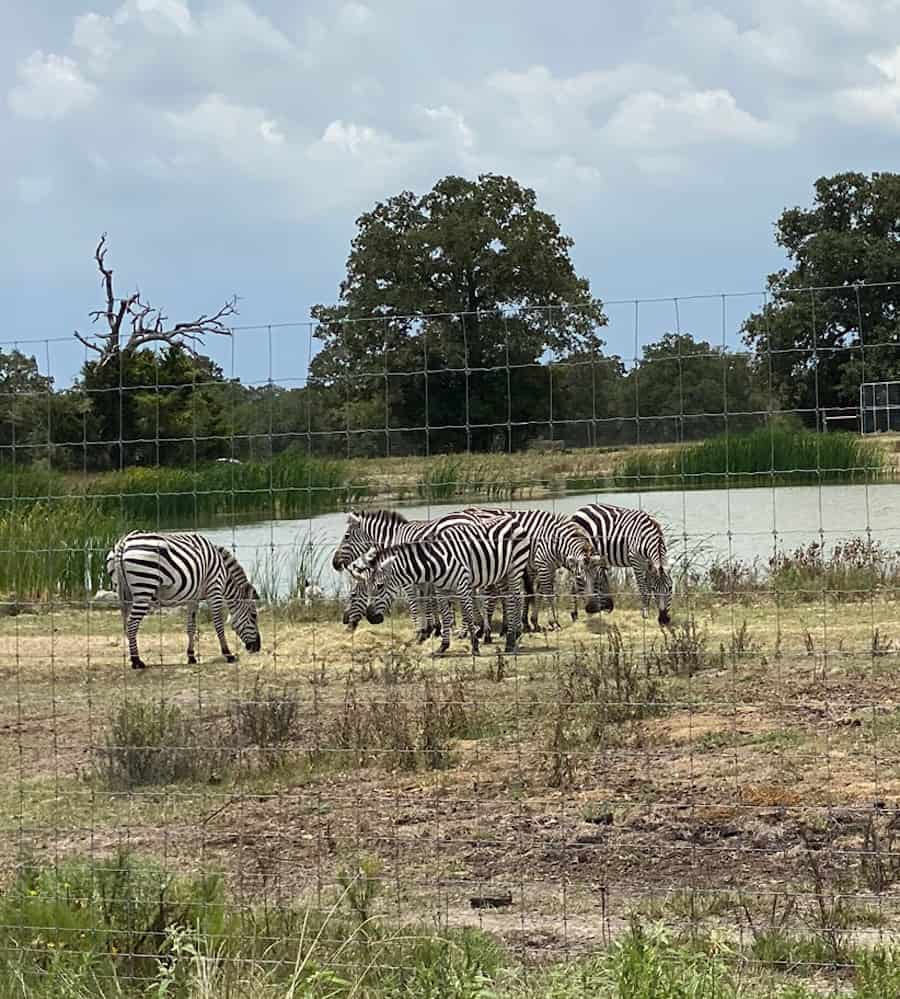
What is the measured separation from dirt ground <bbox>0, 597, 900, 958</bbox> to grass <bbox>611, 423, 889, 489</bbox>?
1.27m

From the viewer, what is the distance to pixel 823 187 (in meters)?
42.4

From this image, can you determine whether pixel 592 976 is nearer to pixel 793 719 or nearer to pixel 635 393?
pixel 635 393

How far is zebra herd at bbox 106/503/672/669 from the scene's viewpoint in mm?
16500

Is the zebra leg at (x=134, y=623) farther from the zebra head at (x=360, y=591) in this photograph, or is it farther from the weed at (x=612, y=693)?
the weed at (x=612, y=693)

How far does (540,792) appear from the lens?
29.3 ft

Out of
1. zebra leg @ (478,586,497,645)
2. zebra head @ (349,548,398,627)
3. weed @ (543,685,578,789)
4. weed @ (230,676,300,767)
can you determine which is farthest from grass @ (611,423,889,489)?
zebra head @ (349,548,398,627)

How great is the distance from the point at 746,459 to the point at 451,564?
30.3 feet

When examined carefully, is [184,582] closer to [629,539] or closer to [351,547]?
[351,547]

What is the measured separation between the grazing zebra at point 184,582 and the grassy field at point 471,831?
5.43 feet

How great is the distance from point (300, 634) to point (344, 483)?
998 cm

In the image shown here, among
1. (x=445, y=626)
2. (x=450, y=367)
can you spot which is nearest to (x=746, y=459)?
(x=450, y=367)

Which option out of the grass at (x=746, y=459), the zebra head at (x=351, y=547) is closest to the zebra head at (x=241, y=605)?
the zebra head at (x=351, y=547)

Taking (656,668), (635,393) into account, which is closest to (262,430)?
(635,393)

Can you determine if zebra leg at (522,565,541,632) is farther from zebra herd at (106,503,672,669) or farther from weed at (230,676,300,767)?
weed at (230,676,300,767)
